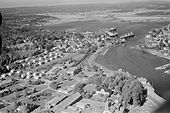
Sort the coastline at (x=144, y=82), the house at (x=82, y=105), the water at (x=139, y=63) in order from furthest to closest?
the water at (x=139, y=63)
the house at (x=82, y=105)
the coastline at (x=144, y=82)

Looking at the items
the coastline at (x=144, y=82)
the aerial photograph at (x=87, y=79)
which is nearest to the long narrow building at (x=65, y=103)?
the aerial photograph at (x=87, y=79)

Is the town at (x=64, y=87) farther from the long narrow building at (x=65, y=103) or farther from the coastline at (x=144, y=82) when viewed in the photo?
the coastline at (x=144, y=82)

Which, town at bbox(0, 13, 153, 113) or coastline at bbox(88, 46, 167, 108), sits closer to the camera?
coastline at bbox(88, 46, 167, 108)

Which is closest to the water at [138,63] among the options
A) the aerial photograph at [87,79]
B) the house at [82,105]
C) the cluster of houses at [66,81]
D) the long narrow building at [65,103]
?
the aerial photograph at [87,79]

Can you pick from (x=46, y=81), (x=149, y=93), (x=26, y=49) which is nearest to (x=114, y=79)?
(x=149, y=93)

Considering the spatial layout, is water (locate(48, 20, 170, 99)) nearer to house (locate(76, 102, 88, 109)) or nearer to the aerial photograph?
the aerial photograph

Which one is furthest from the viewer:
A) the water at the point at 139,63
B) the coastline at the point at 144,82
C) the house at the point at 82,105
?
the water at the point at 139,63

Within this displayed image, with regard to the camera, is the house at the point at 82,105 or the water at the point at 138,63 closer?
the house at the point at 82,105

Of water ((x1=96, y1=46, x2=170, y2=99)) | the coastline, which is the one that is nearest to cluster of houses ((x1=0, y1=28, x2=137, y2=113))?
the coastline

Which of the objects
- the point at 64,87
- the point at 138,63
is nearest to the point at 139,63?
the point at 138,63

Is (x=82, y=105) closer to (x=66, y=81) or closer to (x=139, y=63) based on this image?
(x=66, y=81)

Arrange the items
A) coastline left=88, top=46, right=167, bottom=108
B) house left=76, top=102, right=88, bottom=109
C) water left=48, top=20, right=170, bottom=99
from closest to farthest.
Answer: coastline left=88, top=46, right=167, bottom=108 < house left=76, top=102, right=88, bottom=109 < water left=48, top=20, right=170, bottom=99

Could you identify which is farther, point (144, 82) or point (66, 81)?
point (66, 81)
